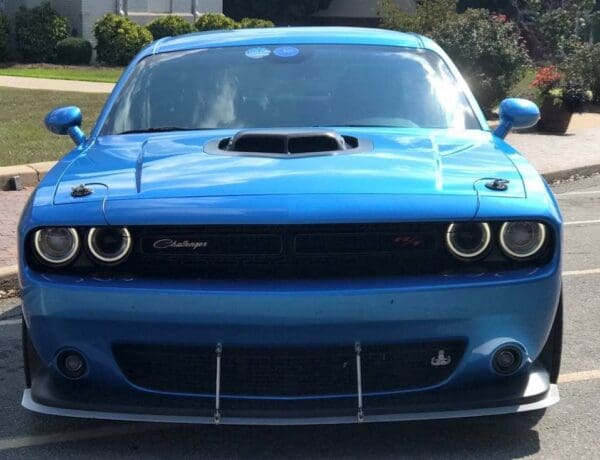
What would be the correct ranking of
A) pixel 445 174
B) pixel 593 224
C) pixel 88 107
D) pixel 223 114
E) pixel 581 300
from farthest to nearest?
1. pixel 88 107
2. pixel 593 224
3. pixel 581 300
4. pixel 223 114
5. pixel 445 174

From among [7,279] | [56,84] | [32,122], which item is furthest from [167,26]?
[7,279]

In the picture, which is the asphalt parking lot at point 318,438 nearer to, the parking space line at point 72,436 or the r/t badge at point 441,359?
the parking space line at point 72,436

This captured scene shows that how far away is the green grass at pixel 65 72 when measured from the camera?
21.8 m

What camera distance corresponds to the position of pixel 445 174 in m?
3.41

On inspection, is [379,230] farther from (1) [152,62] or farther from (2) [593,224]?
(2) [593,224]

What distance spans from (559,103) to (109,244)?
13333mm

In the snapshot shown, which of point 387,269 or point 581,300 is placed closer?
point 387,269

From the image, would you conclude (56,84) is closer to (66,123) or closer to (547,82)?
(547,82)

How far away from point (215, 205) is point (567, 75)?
15.1 metres

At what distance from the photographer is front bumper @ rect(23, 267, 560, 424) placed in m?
3.10

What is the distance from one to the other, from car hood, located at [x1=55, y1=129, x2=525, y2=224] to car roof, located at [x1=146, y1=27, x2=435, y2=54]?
105cm

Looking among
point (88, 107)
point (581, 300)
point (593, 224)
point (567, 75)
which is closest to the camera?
point (581, 300)

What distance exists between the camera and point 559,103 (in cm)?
1542

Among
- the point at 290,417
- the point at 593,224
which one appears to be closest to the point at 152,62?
the point at 290,417
